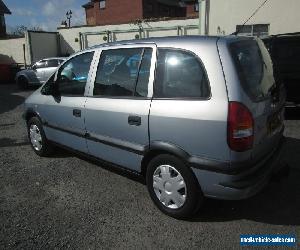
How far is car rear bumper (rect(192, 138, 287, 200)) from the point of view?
3.11 metres

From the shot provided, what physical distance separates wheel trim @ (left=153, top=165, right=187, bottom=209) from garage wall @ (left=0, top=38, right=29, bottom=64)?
82.1 feet

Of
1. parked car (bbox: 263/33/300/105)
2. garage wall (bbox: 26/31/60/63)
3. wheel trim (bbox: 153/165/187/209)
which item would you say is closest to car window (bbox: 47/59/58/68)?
garage wall (bbox: 26/31/60/63)

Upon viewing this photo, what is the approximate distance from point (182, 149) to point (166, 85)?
2.25 ft

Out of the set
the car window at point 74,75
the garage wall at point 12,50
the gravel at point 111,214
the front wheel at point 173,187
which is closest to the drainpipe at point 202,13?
the gravel at point 111,214

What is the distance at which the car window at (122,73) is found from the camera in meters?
3.75

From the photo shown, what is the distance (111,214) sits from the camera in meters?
3.81

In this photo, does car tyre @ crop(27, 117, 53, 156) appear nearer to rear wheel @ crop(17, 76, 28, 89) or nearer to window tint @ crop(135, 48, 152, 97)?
window tint @ crop(135, 48, 152, 97)

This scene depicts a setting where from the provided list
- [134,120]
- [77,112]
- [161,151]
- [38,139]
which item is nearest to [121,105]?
[134,120]

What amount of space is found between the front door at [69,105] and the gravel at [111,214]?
0.56 meters

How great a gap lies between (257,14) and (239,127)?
13.4 meters

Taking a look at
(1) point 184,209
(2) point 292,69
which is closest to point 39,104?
(1) point 184,209

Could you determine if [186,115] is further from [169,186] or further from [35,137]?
[35,137]

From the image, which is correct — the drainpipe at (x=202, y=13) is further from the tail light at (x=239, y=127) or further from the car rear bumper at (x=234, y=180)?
the tail light at (x=239, y=127)

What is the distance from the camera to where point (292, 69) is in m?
7.42
